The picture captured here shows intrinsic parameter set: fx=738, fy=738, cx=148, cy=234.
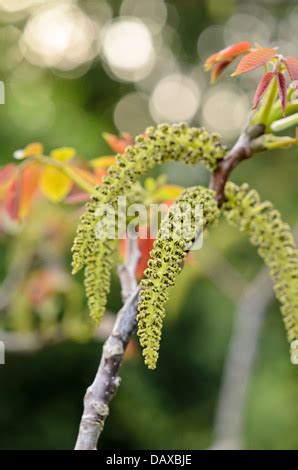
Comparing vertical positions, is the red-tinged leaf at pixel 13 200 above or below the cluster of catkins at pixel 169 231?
above

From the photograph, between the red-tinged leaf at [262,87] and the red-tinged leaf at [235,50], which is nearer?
the red-tinged leaf at [262,87]

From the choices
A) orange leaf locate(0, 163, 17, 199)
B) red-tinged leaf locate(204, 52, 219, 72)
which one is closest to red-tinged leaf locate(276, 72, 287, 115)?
red-tinged leaf locate(204, 52, 219, 72)

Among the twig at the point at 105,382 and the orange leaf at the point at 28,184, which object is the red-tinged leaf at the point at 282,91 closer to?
the twig at the point at 105,382

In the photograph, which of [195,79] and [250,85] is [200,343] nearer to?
[250,85]

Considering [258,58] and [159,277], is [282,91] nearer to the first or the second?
[258,58]

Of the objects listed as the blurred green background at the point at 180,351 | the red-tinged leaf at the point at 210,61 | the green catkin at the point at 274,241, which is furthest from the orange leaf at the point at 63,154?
the blurred green background at the point at 180,351

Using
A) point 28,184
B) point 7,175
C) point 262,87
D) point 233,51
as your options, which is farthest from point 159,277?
point 28,184
